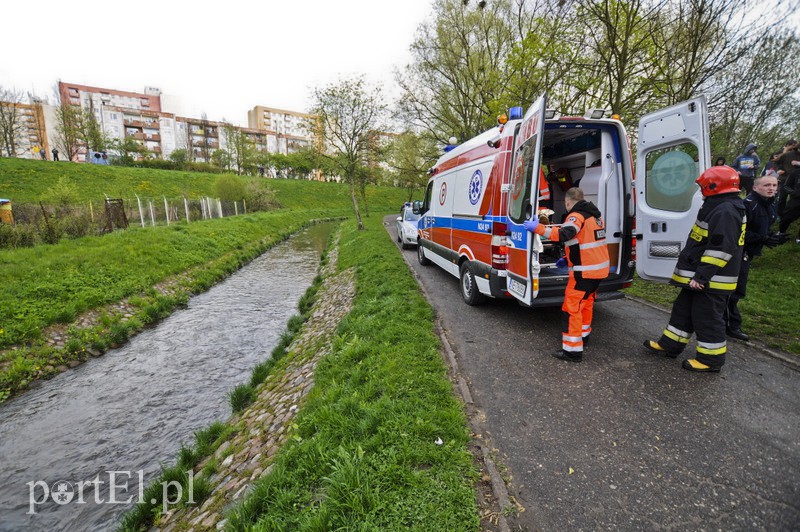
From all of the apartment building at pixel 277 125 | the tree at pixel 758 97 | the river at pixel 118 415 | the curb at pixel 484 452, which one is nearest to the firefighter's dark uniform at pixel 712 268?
the curb at pixel 484 452

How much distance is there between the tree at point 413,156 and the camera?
961 inches

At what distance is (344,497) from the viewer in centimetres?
227

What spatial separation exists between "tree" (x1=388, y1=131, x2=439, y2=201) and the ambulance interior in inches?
652

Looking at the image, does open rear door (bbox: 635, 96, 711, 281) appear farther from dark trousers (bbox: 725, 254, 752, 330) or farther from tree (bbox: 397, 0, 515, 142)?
tree (bbox: 397, 0, 515, 142)

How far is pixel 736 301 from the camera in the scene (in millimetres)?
4461

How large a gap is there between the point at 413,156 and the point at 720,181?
2906 cm

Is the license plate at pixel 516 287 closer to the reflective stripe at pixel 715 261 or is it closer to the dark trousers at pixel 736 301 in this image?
the reflective stripe at pixel 715 261

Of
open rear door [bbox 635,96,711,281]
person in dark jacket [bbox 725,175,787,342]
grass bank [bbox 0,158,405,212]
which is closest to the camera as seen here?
open rear door [bbox 635,96,711,281]

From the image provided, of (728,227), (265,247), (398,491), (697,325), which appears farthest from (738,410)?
(265,247)

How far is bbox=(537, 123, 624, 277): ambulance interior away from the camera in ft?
16.0

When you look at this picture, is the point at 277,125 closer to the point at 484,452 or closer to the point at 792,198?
the point at 792,198

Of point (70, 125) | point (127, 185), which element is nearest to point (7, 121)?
point (70, 125)

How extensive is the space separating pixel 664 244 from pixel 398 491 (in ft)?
14.3

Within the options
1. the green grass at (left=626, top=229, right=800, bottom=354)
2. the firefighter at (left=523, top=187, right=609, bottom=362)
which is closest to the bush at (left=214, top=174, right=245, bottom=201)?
the green grass at (left=626, top=229, right=800, bottom=354)
